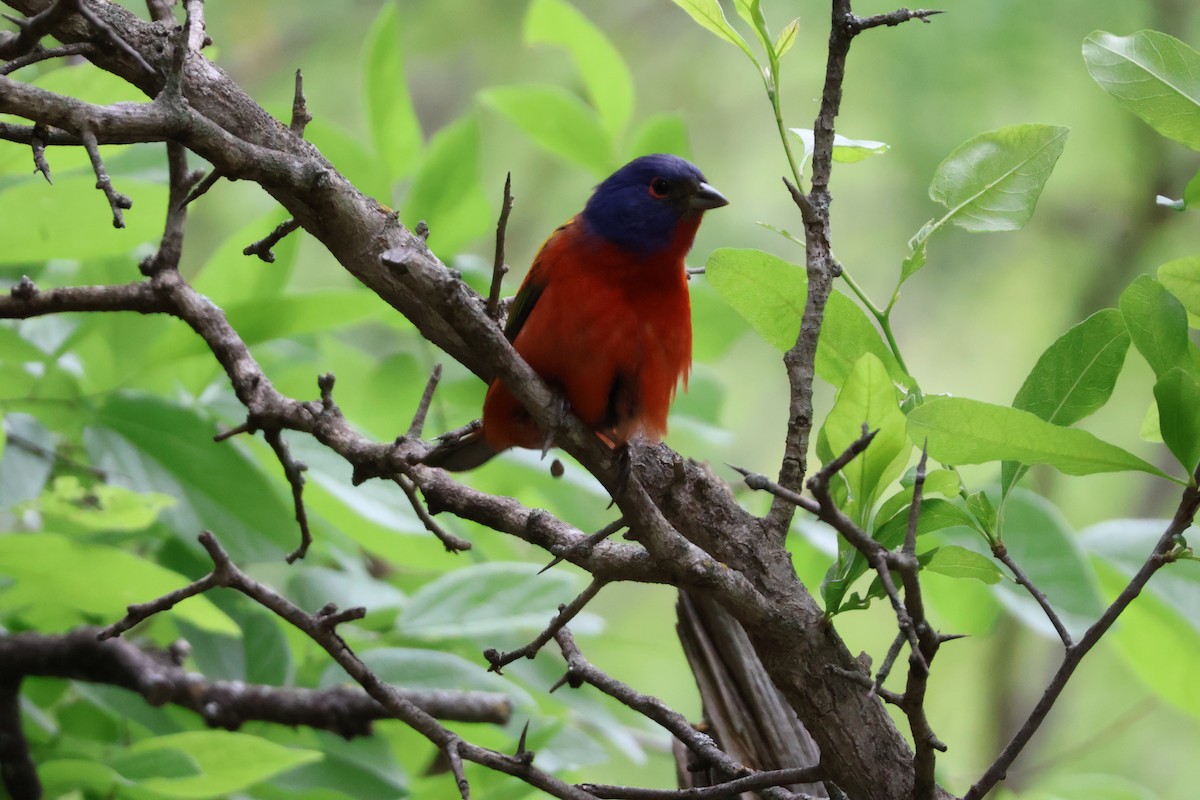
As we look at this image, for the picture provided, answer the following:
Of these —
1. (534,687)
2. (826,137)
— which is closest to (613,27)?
(534,687)

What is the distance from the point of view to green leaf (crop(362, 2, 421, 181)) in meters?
3.12

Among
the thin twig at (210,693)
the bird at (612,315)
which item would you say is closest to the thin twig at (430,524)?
the bird at (612,315)

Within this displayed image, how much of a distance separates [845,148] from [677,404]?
65.2 inches

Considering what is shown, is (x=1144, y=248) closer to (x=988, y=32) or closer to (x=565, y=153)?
(x=988, y=32)

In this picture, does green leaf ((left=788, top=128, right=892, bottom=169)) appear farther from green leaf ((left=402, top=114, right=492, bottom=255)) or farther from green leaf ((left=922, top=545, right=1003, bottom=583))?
green leaf ((left=402, top=114, right=492, bottom=255))

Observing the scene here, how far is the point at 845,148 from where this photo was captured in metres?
1.85

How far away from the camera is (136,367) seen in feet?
9.37

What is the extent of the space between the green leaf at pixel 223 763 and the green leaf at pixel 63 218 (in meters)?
1.14

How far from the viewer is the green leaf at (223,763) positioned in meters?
2.19

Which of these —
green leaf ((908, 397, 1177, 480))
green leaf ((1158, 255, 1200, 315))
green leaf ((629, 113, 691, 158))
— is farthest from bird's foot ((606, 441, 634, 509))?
green leaf ((629, 113, 691, 158))

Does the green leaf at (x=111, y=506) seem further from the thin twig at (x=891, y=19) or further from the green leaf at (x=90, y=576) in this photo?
the thin twig at (x=891, y=19)

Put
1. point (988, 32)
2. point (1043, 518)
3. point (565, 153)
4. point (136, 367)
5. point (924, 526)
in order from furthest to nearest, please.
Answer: point (988, 32) → point (565, 153) → point (136, 367) → point (1043, 518) → point (924, 526)

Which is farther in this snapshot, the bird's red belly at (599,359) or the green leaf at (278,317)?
the green leaf at (278,317)

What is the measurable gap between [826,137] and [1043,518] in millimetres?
1204
